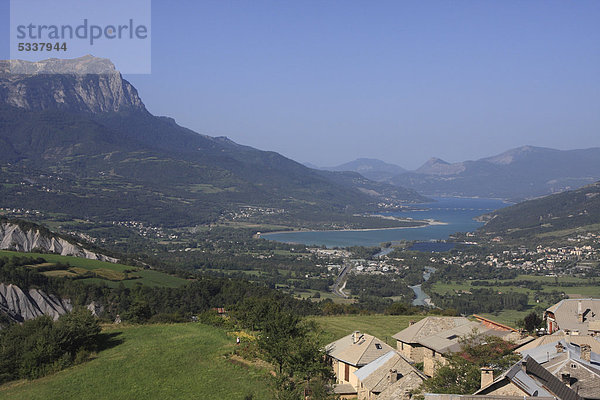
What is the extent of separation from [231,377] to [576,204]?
171 metres

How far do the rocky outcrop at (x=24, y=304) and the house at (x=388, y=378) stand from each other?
90.9 ft

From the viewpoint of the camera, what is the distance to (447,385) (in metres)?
18.2

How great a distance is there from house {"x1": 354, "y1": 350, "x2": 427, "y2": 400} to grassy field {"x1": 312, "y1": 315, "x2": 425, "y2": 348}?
335 inches

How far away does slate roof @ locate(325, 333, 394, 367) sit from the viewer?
79.8 ft

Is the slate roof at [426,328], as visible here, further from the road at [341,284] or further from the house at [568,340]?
the road at [341,284]

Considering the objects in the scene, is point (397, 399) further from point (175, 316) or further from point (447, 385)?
point (175, 316)

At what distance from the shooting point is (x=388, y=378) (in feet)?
69.9

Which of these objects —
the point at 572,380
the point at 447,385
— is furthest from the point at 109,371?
the point at 572,380

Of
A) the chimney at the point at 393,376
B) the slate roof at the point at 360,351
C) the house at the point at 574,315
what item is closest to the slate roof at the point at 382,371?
the chimney at the point at 393,376

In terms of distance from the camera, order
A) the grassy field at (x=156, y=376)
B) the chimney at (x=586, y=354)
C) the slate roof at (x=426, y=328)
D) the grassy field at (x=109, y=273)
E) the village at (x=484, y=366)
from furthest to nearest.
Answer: the grassy field at (x=109, y=273), the slate roof at (x=426, y=328), the grassy field at (x=156, y=376), the chimney at (x=586, y=354), the village at (x=484, y=366)

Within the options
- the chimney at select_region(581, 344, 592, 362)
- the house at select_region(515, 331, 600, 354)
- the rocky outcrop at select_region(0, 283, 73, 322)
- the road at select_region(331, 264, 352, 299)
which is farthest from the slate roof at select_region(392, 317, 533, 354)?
the road at select_region(331, 264, 352, 299)

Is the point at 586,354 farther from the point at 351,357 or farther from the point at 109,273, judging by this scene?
the point at 109,273

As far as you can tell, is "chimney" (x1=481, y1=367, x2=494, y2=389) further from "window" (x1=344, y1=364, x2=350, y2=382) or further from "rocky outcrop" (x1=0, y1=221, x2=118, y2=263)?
"rocky outcrop" (x1=0, y1=221, x2=118, y2=263)

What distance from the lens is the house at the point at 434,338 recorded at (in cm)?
2502
